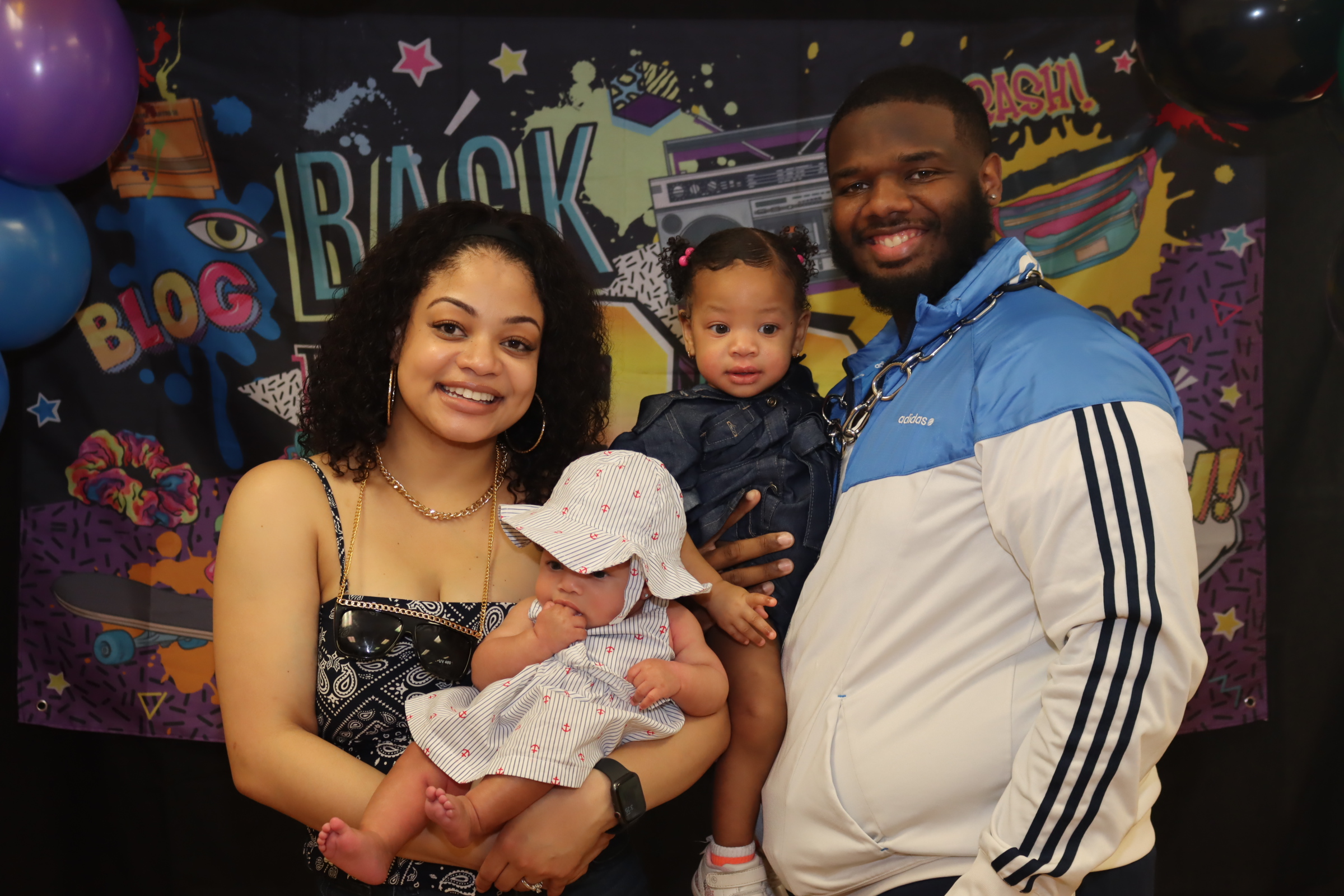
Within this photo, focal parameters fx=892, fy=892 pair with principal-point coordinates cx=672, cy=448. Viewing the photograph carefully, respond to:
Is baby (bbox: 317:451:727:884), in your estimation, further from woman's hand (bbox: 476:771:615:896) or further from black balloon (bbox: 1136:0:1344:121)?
black balloon (bbox: 1136:0:1344:121)

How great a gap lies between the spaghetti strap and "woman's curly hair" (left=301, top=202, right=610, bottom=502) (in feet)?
0.13

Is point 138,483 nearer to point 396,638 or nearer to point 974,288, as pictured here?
point 396,638

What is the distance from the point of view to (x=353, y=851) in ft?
4.97

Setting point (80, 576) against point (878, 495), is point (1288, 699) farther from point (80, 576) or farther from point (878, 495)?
point (80, 576)

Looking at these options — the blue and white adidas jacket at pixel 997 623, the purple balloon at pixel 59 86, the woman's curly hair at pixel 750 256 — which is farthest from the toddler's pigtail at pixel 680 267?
the purple balloon at pixel 59 86

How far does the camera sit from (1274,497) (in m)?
3.16

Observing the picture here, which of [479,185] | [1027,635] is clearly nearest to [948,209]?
[1027,635]

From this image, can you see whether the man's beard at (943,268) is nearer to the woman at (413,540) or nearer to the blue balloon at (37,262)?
the woman at (413,540)

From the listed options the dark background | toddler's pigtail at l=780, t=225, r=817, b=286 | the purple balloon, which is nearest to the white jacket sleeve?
toddler's pigtail at l=780, t=225, r=817, b=286

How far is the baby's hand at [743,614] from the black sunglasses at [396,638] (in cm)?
56

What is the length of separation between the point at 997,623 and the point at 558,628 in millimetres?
824

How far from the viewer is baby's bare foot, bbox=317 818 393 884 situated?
1.50 metres

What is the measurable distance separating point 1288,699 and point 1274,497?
732mm

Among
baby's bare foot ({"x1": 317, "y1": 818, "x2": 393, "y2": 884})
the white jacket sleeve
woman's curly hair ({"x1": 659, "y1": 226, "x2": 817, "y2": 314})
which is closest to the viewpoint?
the white jacket sleeve
